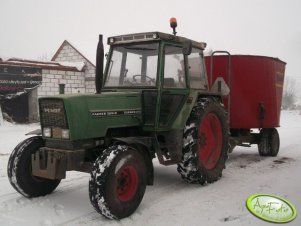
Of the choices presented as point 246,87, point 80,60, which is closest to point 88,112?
point 246,87

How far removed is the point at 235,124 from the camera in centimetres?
790

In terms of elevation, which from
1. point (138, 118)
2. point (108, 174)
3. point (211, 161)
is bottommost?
point (211, 161)

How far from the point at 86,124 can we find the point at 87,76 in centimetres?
1277

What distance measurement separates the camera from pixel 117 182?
435cm

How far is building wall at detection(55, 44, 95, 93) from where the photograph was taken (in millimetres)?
16953

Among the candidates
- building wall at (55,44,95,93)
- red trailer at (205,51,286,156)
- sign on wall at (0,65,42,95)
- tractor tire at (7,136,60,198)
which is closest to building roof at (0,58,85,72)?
sign on wall at (0,65,42,95)

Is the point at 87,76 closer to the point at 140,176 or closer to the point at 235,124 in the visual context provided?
the point at 235,124

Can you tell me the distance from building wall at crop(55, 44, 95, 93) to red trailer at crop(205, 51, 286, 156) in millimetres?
9729

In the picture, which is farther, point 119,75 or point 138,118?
point 119,75

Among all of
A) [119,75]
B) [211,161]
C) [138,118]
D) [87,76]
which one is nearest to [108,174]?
[138,118]

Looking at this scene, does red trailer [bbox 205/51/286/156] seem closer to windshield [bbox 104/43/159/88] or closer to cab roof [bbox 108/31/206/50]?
cab roof [bbox 108/31/206/50]

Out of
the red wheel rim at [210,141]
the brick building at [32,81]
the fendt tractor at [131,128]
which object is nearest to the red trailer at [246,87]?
the fendt tractor at [131,128]

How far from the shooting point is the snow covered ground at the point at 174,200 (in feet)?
14.2

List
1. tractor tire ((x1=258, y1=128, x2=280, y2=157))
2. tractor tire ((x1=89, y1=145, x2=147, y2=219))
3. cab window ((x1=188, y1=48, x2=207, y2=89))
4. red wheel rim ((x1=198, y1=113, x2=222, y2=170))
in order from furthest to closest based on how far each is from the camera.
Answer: tractor tire ((x1=258, y1=128, x2=280, y2=157)) → red wheel rim ((x1=198, y1=113, x2=222, y2=170)) → cab window ((x1=188, y1=48, x2=207, y2=89)) → tractor tire ((x1=89, y1=145, x2=147, y2=219))
